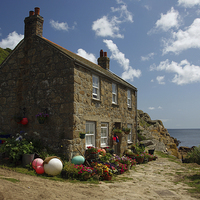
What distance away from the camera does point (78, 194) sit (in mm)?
6062

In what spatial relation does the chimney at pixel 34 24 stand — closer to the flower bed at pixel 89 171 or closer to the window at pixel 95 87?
the window at pixel 95 87

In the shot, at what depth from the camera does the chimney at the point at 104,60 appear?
1815 centimetres

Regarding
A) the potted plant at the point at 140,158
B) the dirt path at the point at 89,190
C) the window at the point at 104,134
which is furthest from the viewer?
the potted plant at the point at 140,158

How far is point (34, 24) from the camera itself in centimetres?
1172

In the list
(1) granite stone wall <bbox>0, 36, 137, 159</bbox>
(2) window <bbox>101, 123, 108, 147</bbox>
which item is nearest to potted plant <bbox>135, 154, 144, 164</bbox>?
(1) granite stone wall <bbox>0, 36, 137, 159</bbox>

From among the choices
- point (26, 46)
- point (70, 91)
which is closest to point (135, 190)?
point (70, 91)

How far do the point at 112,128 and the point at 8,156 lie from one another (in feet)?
22.1

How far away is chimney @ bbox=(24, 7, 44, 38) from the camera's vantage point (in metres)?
11.7

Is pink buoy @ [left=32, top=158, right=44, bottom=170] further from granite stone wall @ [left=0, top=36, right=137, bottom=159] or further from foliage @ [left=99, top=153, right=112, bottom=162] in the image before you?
foliage @ [left=99, top=153, right=112, bottom=162]

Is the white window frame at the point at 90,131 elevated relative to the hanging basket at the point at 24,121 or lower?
lower

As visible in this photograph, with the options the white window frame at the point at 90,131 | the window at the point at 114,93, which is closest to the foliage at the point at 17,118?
the white window frame at the point at 90,131

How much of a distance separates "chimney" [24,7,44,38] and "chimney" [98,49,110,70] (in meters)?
7.31

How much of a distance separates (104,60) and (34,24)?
7.80 meters

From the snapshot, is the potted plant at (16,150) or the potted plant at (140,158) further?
the potted plant at (140,158)
